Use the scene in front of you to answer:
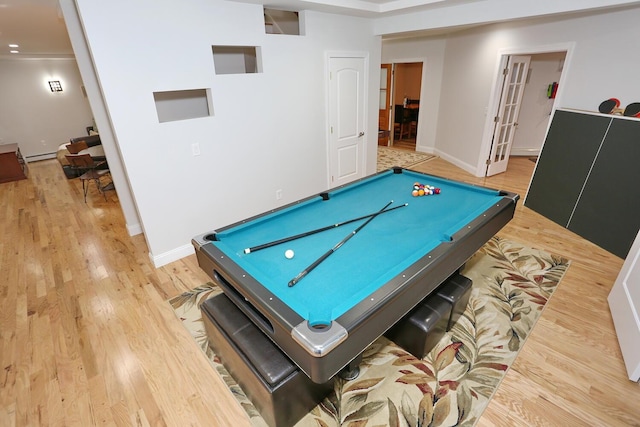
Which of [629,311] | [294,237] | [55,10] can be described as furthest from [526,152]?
[55,10]

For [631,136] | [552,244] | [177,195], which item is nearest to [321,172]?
[177,195]

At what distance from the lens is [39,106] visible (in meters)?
7.84

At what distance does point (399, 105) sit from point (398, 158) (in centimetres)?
248

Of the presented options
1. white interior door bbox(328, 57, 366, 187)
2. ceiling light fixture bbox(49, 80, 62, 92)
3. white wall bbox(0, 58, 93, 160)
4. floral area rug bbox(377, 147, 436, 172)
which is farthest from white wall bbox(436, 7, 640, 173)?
ceiling light fixture bbox(49, 80, 62, 92)

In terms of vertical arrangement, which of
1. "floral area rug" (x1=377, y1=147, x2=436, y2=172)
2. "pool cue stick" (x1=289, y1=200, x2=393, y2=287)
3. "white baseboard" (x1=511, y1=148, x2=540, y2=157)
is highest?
"pool cue stick" (x1=289, y1=200, x2=393, y2=287)

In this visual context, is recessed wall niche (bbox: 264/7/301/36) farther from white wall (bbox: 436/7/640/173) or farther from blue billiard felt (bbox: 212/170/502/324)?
white wall (bbox: 436/7/640/173)

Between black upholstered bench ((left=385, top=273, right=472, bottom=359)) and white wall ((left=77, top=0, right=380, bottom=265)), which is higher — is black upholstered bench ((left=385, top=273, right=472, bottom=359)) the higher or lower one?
the lower one

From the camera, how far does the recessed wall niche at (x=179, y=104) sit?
324cm

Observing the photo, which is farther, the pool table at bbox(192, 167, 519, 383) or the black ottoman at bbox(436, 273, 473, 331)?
the black ottoman at bbox(436, 273, 473, 331)

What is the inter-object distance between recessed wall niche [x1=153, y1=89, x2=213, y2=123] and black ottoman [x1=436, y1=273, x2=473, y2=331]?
2.73m

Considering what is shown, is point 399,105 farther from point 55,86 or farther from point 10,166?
point 55,86

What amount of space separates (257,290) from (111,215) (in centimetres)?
406

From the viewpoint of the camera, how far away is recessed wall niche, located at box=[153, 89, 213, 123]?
3240 millimetres

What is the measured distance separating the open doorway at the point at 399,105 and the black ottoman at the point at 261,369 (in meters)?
6.81
